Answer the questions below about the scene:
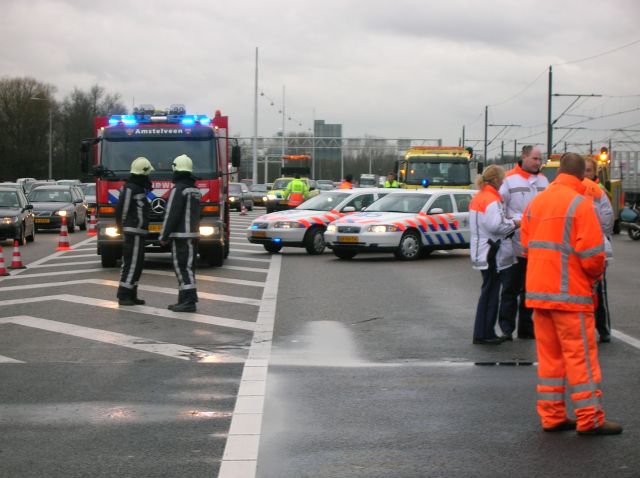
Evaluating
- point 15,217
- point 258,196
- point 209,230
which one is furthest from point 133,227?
point 258,196

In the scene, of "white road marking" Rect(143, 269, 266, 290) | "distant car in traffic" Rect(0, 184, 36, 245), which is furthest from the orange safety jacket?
"distant car in traffic" Rect(0, 184, 36, 245)

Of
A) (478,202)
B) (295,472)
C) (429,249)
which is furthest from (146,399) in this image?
(429,249)

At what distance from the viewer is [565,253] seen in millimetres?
6836

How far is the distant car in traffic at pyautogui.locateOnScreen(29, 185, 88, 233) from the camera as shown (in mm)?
35531

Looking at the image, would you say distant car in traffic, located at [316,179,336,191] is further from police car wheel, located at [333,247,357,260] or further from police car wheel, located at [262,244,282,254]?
police car wheel, located at [333,247,357,260]

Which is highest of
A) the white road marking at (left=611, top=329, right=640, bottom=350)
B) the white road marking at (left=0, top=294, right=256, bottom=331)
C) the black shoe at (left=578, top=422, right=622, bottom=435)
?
the black shoe at (left=578, top=422, right=622, bottom=435)

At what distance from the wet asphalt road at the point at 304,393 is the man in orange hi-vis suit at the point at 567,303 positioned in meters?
0.20

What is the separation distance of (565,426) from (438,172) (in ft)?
88.8

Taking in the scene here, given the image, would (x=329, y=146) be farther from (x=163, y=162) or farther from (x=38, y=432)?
(x=38, y=432)

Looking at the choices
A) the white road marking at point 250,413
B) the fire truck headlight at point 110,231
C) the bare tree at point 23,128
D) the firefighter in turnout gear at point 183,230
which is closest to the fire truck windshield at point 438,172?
the fire truck headlight at point 110,231

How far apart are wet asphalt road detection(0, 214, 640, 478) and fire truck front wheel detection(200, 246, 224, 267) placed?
480 centimetres

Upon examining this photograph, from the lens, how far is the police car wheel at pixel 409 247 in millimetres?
22047

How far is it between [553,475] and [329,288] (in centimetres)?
1066

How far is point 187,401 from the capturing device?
7.77m
